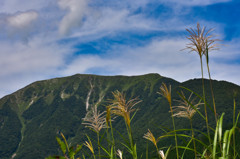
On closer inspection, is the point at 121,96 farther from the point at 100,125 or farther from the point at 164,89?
the point at 100,125

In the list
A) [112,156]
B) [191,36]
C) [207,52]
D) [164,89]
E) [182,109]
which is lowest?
[112,156]

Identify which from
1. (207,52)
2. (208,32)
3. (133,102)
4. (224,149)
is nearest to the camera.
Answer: (224,149)

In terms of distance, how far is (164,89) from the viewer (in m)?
3.32

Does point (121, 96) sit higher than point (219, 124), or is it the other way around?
point (121, 96)

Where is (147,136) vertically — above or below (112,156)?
above

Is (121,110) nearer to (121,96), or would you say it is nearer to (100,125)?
(121,96)

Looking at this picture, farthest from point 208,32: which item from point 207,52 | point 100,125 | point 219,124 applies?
point 100,125

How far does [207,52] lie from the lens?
2.96 meters

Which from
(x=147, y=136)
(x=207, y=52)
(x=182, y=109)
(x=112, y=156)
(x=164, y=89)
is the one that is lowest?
(x=112, y=156)

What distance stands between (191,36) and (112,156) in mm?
1824

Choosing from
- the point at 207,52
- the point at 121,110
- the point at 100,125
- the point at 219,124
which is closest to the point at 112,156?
the point at 100,125

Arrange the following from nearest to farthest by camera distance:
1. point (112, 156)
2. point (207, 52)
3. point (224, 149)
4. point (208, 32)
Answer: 1. point (224, 149)
2. point (207, 52)
3. point (208, 32)
4. point (112, 156)

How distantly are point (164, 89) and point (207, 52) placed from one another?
0.67 meters

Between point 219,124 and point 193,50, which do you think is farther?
point 193,50
